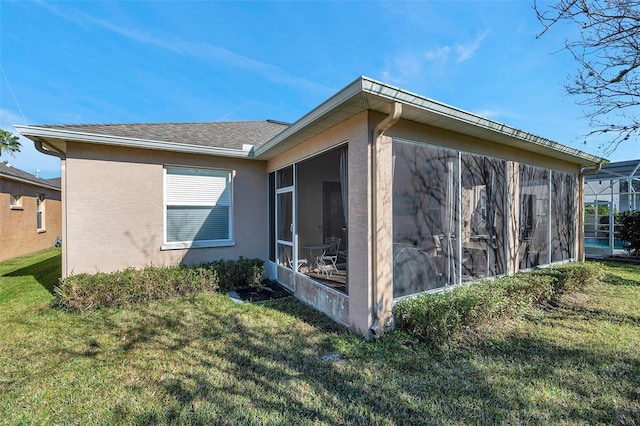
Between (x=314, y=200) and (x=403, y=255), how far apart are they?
416 centimetres

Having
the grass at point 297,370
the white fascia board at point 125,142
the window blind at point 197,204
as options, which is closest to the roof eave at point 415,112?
the white fascia board at point 125,142

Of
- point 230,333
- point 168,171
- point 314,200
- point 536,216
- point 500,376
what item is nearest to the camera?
point 500,376

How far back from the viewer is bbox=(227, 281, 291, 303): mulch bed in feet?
18.3

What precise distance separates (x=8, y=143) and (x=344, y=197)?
22.6 meters

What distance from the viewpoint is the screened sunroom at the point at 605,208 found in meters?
10.8

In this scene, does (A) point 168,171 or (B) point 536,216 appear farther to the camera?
(B) point 536,216

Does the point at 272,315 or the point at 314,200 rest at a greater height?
the point at 314,200

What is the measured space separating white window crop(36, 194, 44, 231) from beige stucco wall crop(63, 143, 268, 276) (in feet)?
39.4

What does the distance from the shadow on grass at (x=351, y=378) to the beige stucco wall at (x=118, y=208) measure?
1.93 meters

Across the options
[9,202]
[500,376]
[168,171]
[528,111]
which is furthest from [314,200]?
[9,202]

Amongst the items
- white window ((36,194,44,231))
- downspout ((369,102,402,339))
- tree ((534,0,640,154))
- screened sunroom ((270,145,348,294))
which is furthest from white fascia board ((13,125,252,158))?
white window ((36,194,44,231))

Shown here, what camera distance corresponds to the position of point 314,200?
26.0ft

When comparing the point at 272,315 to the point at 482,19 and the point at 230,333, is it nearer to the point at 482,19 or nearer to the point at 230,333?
the point at 230,333

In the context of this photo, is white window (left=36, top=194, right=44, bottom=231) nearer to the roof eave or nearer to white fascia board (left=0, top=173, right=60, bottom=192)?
white fascia board (left=0, top=173, right=60, bottom=192)
